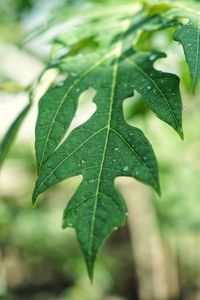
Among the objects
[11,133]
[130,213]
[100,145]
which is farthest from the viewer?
[130,213]

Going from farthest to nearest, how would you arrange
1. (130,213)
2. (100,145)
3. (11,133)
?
(130,213) < (11,133) < (100,145)

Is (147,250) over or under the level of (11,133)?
under

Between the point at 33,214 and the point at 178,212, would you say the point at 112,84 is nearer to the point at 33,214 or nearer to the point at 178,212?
the point at 178,212

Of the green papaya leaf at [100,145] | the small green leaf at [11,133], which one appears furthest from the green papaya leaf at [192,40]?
the small green leaf at [11,133]

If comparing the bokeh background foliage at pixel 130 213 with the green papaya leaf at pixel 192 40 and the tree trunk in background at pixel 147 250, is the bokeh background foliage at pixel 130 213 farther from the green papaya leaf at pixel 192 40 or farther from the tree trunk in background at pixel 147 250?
the green papaya leaf at pixel 192 40

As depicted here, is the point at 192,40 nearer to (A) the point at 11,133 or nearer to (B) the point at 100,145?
(B) the point at 100,145

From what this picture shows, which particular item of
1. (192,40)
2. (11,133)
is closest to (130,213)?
(11,133)

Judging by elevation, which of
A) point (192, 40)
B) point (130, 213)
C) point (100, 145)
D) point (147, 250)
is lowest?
point (147, 250)

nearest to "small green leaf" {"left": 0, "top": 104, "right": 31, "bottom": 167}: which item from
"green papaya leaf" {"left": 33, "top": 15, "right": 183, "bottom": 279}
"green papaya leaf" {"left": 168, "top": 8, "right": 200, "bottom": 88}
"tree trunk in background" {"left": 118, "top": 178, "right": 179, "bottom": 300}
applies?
"green papaya leaf" {"left": 33, "top": 15, "right": 183, "bottom": 279}

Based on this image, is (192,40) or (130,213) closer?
(192,40)
